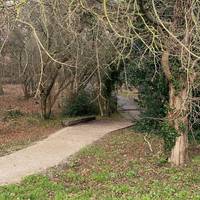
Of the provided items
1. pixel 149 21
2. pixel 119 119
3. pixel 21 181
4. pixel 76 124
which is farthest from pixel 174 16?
pixel 119 119

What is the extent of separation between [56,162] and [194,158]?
11.9 feet

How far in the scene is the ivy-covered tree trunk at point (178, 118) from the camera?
12.0 metres

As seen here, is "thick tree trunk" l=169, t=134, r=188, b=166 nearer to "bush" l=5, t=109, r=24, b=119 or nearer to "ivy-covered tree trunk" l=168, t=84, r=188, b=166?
"ivy-covered tree trunk" l=168, t=84, r=188, b=166

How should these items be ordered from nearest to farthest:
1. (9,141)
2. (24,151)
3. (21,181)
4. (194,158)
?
(21,181)
(194,158)
(24,151)
(9,141)

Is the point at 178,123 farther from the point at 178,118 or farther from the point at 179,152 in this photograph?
the point at 179,152

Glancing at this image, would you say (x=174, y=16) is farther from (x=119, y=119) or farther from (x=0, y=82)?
(x=0, y=82)

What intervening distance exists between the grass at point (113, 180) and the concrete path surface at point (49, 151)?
0.49 m

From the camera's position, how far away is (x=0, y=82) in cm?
3712

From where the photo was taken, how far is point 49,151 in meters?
14.5

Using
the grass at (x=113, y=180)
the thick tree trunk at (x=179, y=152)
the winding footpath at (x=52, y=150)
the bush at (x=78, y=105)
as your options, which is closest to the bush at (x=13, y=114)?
the bush at (x=78, y=105)

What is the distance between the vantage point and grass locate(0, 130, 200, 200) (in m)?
9.32

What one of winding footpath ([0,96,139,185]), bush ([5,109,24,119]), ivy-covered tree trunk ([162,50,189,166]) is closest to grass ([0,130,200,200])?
ivy-covered tree trunk ([162,50,189,166])

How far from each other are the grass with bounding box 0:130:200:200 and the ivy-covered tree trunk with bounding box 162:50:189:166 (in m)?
0.31

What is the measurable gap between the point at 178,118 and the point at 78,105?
12.9 metres
